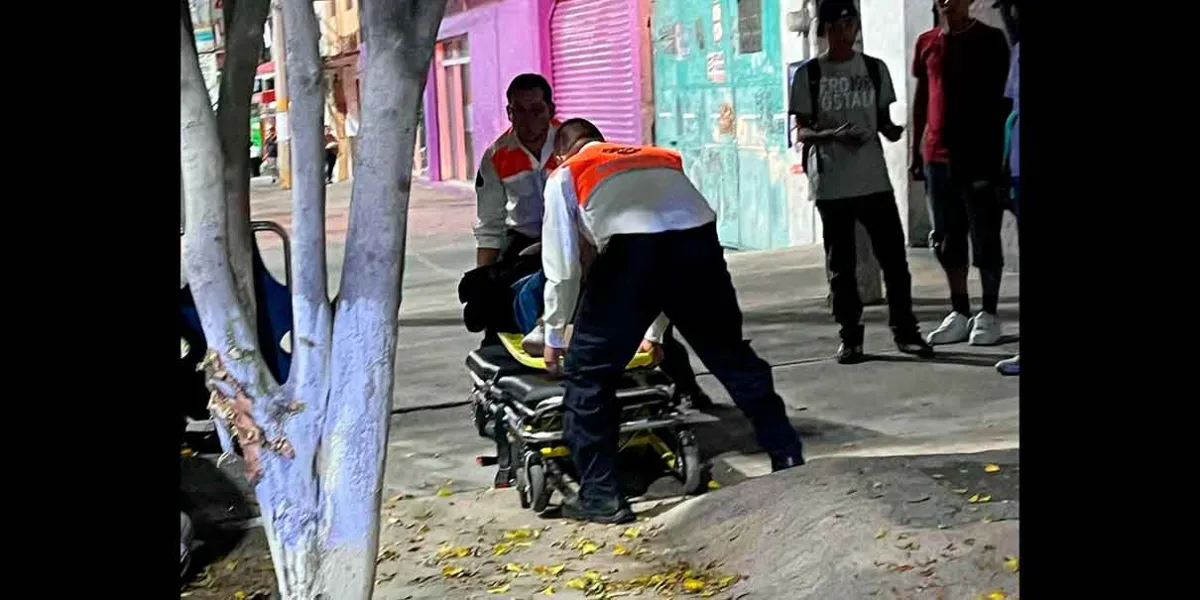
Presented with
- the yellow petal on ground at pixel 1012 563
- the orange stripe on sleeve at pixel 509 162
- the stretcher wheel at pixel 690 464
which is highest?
the orange stripe on sleeve at pixel 509 162

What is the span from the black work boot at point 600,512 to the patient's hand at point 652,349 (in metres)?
0.44

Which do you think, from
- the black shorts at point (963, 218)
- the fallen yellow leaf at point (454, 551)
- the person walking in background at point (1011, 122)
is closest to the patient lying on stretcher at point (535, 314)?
the fallen yellow leaf at point (454, 551)

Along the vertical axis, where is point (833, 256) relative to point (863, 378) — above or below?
above

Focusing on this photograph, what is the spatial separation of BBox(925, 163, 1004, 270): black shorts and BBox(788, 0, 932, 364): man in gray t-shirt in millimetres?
201

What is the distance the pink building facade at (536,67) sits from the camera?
1114cm

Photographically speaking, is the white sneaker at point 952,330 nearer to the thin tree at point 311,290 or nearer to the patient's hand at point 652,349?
the patient's hand at point 652,349

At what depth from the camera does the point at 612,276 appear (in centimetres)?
457

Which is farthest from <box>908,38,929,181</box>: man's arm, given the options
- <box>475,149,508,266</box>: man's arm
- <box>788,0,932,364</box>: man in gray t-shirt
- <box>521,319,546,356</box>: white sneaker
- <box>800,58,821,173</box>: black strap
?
<box>521,319,546,356</box>: white sneaker

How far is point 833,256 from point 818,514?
210cm

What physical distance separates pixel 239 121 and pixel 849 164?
2.93 m
